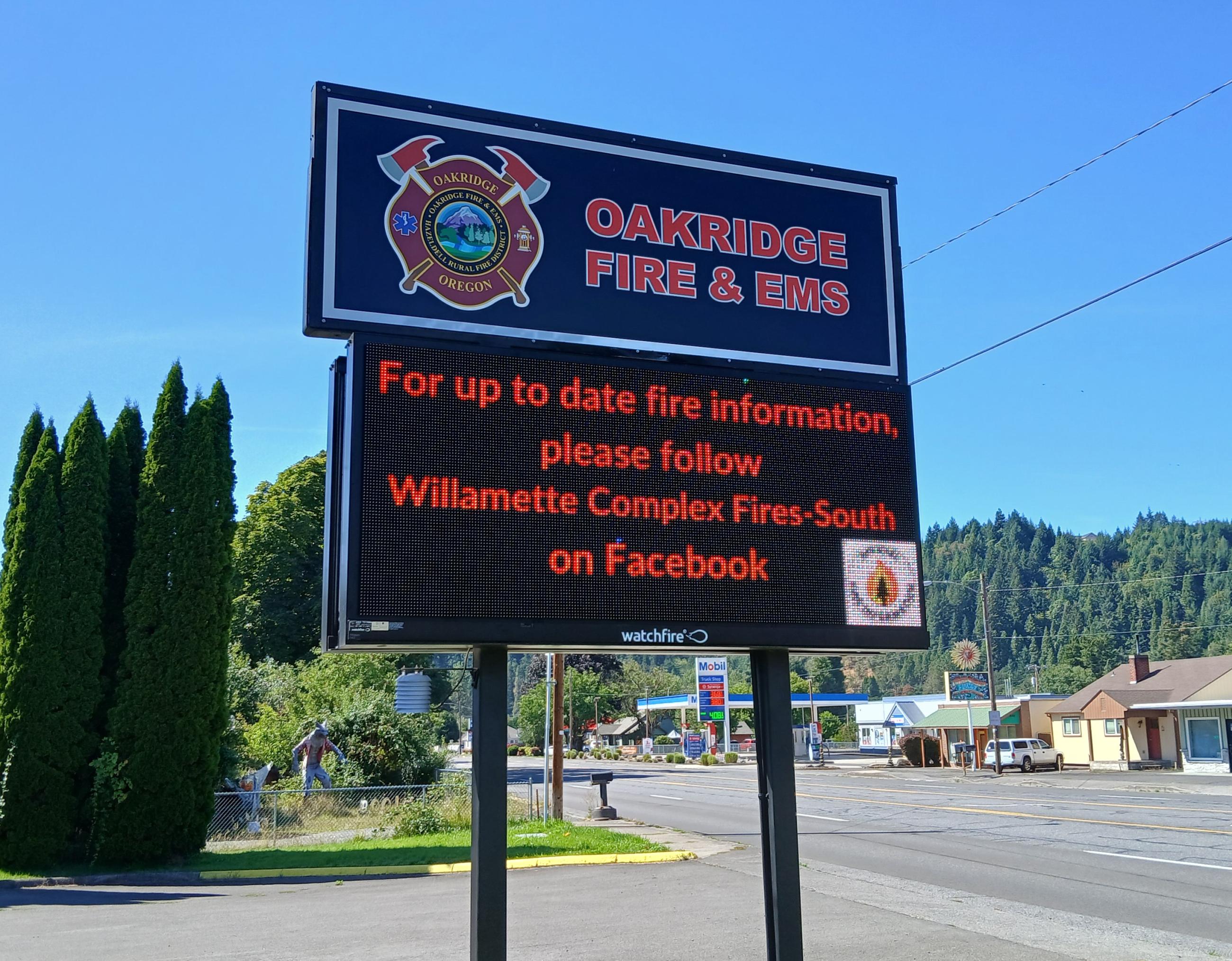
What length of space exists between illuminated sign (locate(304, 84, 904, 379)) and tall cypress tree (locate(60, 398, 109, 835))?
13220mm

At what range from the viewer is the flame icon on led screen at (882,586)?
288 inches

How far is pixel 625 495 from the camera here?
6855 mm

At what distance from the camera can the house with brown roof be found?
5044 cm

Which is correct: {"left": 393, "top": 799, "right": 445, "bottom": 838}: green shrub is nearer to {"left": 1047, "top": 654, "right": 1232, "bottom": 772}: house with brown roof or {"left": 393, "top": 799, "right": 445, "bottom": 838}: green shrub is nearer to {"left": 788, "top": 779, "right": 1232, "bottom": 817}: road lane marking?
{"left": 788, "top": 779, "right": 1232, "bottom": 817}: road lane marking

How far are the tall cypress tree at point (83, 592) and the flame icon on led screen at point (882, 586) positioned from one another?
14562 mm

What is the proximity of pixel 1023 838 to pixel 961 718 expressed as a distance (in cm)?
5109

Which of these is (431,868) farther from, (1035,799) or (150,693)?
(1035,799)

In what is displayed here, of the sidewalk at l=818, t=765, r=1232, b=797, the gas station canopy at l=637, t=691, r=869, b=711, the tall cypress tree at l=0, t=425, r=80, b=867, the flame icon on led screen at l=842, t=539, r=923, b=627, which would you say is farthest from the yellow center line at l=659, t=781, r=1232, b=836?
the gas station canopy at l=637, t=691, r=869, b=711

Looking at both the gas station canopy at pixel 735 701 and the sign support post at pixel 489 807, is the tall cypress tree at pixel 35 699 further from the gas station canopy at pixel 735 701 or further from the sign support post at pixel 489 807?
the gas station canopy at pixel 735 701

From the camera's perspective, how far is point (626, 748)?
95.1 meters

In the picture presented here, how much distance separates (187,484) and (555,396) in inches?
537

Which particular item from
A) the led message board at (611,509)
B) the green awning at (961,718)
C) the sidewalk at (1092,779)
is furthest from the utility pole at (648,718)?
the led message board at (611,509)

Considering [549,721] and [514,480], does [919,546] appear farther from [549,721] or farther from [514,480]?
[549,721]

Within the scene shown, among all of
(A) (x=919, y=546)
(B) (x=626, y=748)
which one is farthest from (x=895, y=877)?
(B) (x=626, y=748)
